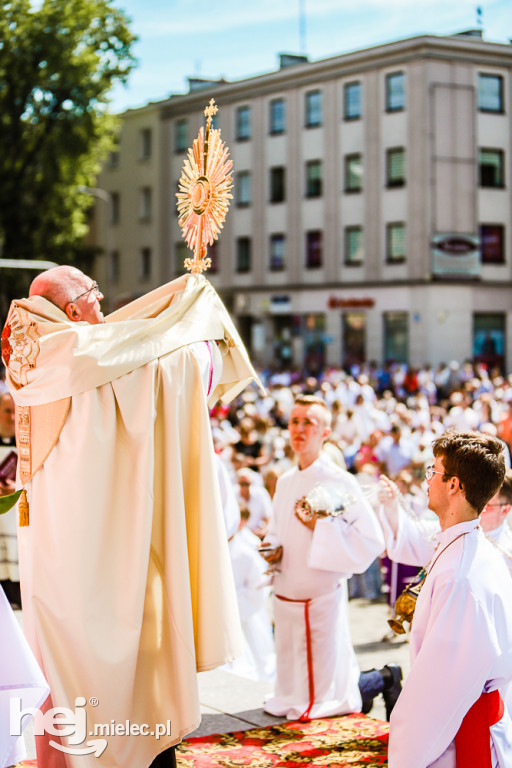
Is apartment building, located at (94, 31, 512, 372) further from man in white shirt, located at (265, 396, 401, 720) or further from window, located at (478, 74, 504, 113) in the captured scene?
man in white shirt, located at (265, 396, 401, 720)

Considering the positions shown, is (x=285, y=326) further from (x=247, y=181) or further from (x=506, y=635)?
(x=506, y=635)

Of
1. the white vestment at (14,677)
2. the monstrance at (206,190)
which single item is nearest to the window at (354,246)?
the monstrance at (206,190)

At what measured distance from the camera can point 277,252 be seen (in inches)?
1576

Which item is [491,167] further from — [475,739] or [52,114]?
[475,739]

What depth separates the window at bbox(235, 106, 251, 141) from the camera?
4025cm

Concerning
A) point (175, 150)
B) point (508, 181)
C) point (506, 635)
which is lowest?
point (506, 635)

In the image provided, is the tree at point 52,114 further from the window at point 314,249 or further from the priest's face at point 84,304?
the priest's face at point 84,304

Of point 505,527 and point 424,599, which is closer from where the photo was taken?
point 424,599

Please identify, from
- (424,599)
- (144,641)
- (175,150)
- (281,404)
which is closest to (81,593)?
(144,641)

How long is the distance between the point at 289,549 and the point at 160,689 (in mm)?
2186

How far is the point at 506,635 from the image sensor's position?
3.36 meters

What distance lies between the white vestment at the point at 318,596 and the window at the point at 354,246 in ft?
104

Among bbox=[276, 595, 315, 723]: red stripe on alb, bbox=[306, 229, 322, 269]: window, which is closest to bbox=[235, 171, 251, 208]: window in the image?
bbox=[306, 229, 322, 269]: window

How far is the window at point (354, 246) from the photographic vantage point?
122ft
